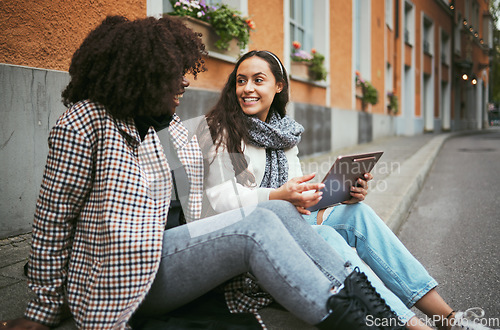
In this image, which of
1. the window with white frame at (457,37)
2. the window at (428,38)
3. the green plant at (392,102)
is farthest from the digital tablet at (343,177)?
the window with white frame at (457,37)

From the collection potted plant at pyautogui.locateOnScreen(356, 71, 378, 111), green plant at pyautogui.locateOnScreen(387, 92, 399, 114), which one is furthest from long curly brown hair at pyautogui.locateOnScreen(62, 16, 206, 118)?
green plant at pyautogui.locateOnScreen(387, 92, 399, 114)

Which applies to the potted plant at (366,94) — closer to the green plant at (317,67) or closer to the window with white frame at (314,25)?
the window with white frame at (314,25)

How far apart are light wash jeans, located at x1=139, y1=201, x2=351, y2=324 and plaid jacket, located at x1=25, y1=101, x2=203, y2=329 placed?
0.12 metres

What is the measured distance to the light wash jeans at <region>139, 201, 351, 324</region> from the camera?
1.55 meters

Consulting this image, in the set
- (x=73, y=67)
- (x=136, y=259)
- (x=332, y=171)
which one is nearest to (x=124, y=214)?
(x=136, y=259)

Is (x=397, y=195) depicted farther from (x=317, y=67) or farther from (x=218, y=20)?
(x=317, y=67)

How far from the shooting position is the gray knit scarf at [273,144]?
7.61ft

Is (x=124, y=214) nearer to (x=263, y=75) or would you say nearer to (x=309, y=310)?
(x=309, y=310)

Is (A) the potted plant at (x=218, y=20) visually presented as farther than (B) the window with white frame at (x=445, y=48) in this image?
No

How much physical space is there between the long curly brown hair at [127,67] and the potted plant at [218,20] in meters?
3.50

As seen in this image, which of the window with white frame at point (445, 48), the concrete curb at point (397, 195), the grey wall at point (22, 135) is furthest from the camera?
the window with white frame at point (445, 48)

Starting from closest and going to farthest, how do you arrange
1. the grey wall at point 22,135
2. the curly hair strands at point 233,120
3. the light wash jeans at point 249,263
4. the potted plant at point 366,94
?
1. the light wash jeans at point 249,263
2. the curly hair strands at point 233,120
3. the grey wall at point 22,135
4. the potted plant at point 366,94

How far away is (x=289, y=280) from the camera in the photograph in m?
1.55

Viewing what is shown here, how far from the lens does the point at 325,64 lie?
9.11m
